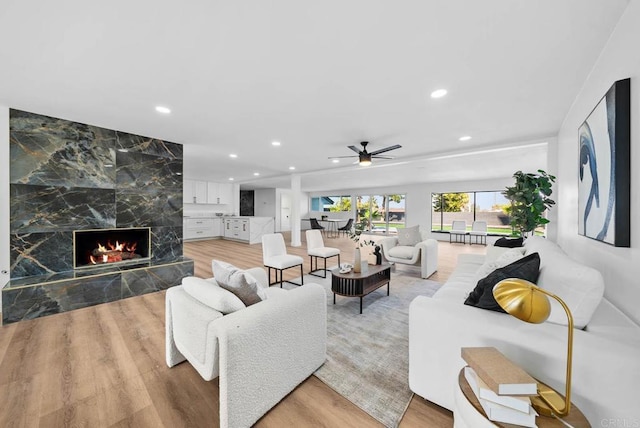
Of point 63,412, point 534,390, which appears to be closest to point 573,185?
point 534,390

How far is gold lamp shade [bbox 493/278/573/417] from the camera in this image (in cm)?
82

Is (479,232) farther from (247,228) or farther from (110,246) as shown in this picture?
(110,246)

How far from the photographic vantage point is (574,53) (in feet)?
5.63

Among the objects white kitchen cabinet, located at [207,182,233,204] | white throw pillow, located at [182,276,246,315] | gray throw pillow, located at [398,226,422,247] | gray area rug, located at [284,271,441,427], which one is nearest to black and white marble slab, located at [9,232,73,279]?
white throw pillow, located at [182,276,246,315]

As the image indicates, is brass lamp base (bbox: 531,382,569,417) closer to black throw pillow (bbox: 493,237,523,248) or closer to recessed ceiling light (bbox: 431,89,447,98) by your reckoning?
recessed ceiling light (bbox: 431,89,447,98)

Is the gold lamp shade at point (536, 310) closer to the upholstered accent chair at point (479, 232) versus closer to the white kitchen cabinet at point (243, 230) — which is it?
the white kitchen cabinet at point (243, 230)

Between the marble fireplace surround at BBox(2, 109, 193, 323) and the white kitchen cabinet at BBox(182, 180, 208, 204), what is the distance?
190 inches

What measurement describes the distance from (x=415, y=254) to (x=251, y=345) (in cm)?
350

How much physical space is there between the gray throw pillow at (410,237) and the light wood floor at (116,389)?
3.24 m

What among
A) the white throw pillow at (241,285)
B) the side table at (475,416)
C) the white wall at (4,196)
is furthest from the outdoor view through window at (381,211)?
the side table at (475,416)

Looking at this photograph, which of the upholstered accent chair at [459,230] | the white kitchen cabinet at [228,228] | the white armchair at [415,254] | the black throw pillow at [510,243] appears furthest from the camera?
the white kitchen cabinet at [228,228]

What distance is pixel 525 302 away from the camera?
84 cm

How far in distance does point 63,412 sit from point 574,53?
4078 millimetres

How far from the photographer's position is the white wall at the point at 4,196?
8.90 feet
